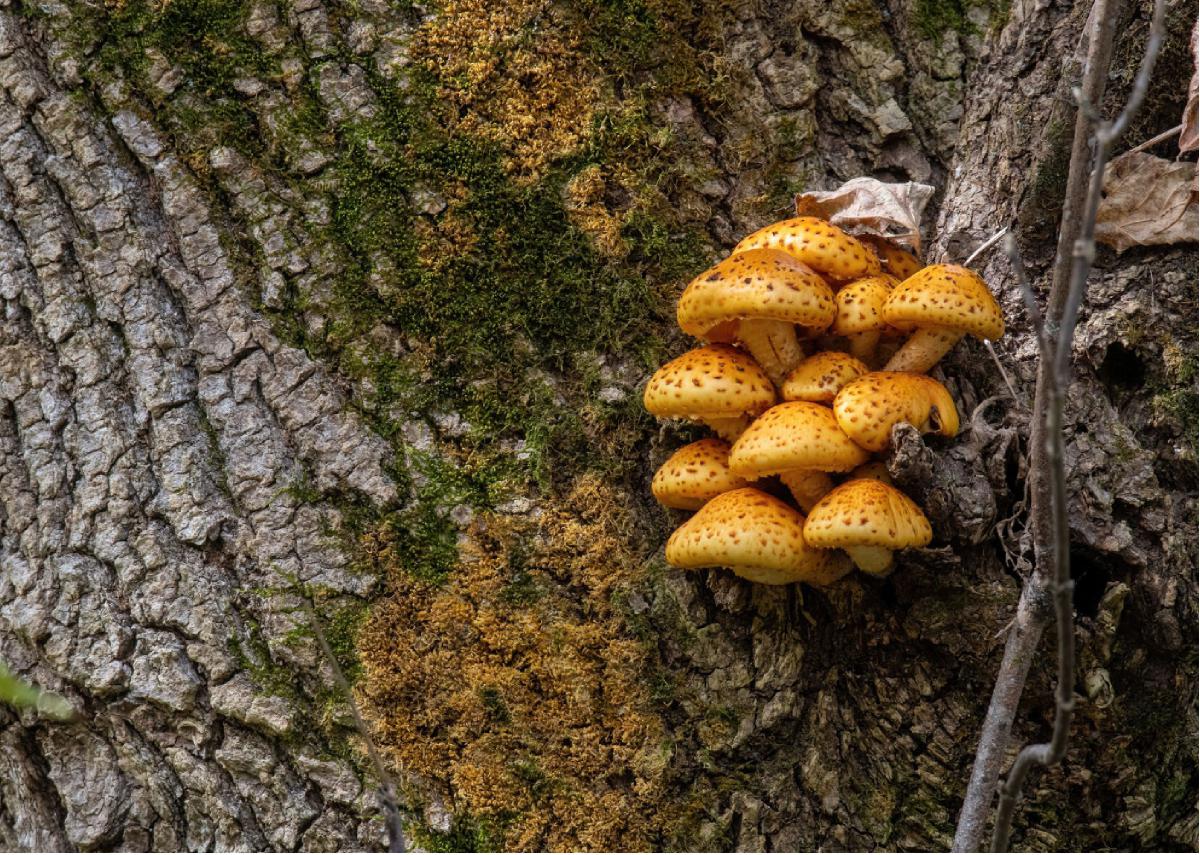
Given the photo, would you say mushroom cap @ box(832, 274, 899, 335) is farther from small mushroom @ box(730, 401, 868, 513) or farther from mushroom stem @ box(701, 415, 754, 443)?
mushroom stem @ box(701, 415, 754, 443)

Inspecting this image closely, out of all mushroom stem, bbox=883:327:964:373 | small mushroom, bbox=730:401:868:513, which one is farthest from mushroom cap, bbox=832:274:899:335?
small mushroom, bbox=730:401:868:513

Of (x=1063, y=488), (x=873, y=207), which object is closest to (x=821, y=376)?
(x=873, y=207)

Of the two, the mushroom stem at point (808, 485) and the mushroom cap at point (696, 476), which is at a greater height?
the mushroom cap at point (696, 476)

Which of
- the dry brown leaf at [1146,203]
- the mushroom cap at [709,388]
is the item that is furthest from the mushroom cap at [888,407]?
the dry brown leaf at [1146,203]

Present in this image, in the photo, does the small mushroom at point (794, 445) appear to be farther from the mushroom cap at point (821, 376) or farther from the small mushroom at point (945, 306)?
the small mushroom at point (945, 306)

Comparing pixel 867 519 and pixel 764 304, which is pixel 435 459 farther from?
pixel 867 519

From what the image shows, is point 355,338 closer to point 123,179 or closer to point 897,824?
point 123,179

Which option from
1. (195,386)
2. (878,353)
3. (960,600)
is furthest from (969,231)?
(195,386)
